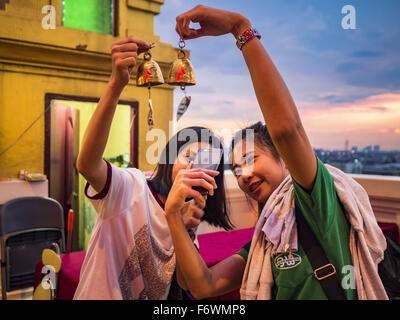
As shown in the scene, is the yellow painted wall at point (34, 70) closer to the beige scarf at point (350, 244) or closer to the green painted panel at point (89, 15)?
the green painted panel at point (89, 15)

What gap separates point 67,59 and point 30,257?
2547mm

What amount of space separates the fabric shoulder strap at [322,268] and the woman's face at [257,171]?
351 millimetres

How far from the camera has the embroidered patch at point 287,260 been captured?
90 cm

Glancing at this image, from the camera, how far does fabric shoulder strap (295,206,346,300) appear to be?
0.85 m

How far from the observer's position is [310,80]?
9.00 feet

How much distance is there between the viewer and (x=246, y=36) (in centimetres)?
77

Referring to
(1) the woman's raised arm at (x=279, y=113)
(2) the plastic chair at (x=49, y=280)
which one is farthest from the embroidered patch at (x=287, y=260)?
(2) the plastic chair at (x=49, y=280)

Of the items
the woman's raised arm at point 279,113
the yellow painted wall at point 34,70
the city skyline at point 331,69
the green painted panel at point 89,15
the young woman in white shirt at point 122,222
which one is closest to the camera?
the woman's raised arm at point 279,113

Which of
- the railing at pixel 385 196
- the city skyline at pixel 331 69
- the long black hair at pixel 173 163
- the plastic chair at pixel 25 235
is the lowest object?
the plastic chair at pixel 25 235

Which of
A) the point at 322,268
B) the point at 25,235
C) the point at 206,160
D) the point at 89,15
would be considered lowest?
the point at 25,235

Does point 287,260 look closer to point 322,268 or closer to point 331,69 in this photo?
point 322,268

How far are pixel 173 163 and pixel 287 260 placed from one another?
0.91 metres

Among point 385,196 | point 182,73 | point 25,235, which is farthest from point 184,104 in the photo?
point 25,235
